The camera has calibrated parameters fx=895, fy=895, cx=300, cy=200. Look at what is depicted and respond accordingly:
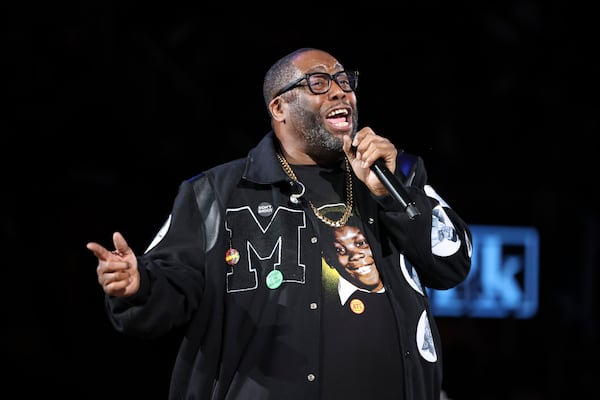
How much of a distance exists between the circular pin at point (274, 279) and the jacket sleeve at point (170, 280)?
0.61 ft

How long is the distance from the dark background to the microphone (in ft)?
8.10

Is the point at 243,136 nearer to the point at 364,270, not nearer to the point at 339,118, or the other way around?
the point at 339,118

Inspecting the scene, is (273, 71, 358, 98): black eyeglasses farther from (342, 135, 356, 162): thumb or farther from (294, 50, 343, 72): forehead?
(342, 135, 356, 162): thumb

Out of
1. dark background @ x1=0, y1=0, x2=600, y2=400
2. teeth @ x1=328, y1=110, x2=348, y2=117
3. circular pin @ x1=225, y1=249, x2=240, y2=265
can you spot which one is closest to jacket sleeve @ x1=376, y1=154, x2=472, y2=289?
teeth @ x1=328, y1=110, x2=348, y2=117

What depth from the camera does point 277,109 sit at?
2857 millimetres

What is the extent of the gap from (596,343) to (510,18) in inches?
76.6

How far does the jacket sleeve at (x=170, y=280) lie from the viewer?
2.27 metres

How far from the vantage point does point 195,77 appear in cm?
512

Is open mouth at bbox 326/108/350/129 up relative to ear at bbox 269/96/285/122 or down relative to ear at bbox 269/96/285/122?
down

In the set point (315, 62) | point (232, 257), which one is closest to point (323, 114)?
point (315, 62)

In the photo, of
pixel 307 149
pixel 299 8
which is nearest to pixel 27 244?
pixel 299 8

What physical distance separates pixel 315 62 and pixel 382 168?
0.56 meters

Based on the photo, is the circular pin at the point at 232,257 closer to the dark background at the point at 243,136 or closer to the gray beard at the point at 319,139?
the gray beard at the point at 319,139

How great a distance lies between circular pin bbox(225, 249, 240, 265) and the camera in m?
2.51
